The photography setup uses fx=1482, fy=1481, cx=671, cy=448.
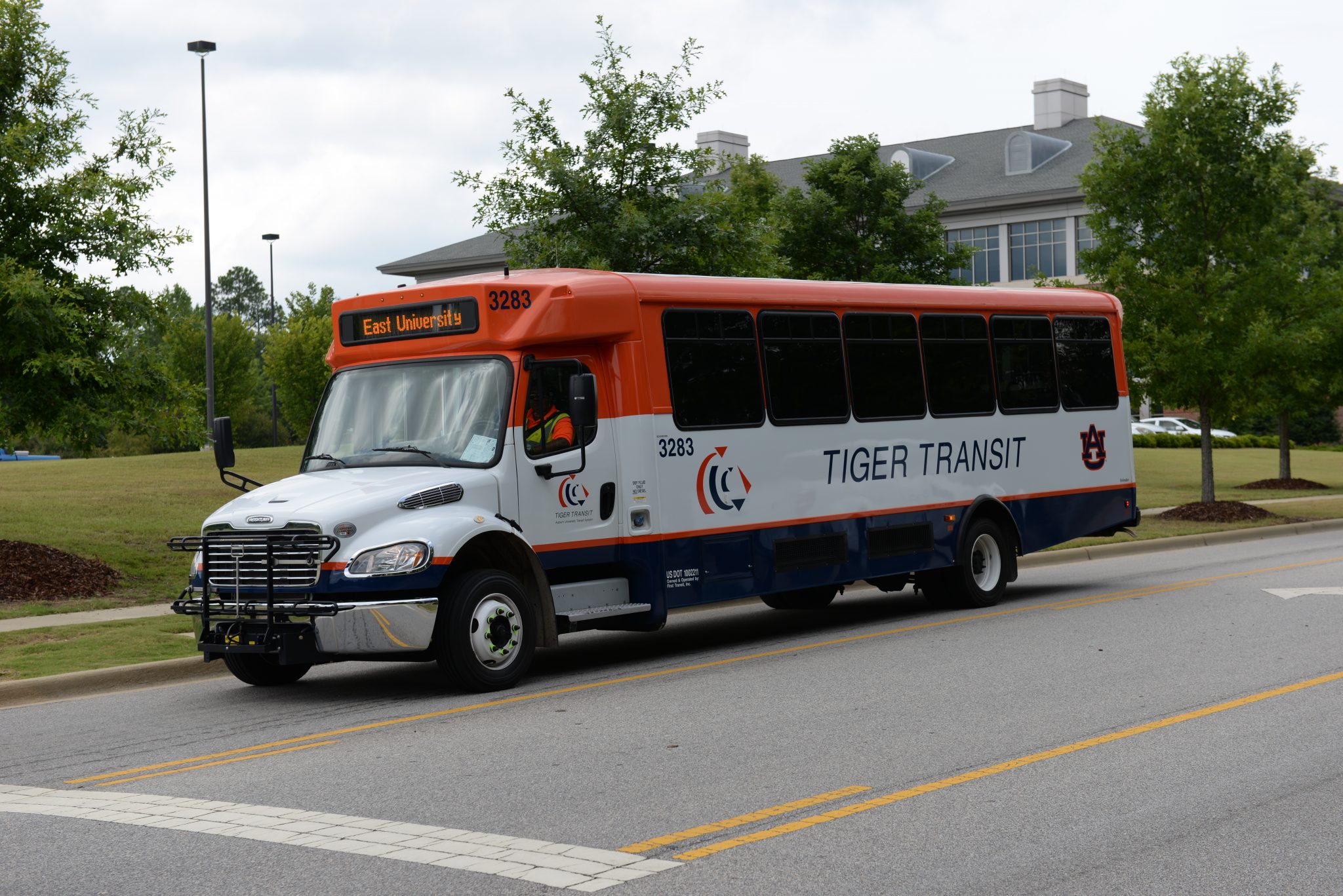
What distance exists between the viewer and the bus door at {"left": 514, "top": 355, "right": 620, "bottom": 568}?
1075 centimetres

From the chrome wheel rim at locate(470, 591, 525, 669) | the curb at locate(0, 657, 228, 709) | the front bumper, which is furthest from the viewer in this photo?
the curb at locate(0, 657, 228, 709)

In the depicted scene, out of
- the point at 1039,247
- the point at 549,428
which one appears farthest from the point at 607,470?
the point at 1039,247

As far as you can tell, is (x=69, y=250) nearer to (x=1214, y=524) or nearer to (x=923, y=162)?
(x=1214, y=524)

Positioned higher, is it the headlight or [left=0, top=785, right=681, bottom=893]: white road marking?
the headlight

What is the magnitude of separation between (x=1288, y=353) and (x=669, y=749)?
67.4 feet

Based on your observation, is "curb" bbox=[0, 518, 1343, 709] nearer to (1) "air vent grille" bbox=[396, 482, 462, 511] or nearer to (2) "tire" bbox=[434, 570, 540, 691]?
(2) "tire" bbox=[434, 570, 540, 691]

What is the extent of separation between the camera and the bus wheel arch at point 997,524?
14438 millimetres

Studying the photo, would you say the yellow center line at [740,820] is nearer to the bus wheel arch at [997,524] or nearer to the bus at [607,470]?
the bus at [607,470]

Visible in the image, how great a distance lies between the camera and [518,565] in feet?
35.3

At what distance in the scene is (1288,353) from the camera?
25.3 meters

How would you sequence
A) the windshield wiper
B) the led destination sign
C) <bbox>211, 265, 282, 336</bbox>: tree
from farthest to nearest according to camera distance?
<bbox>211, 265, 282, 336</bbox>: tree
the led destination sign
the windshield wiper

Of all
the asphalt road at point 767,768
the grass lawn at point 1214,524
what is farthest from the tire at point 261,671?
the grass lawn at point 1214,524

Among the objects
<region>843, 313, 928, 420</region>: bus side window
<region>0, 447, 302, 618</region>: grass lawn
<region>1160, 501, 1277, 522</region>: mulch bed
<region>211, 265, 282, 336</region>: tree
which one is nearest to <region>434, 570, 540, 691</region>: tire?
<region>843, 313, 928, 420</region>: bus side window

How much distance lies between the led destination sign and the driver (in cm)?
68
